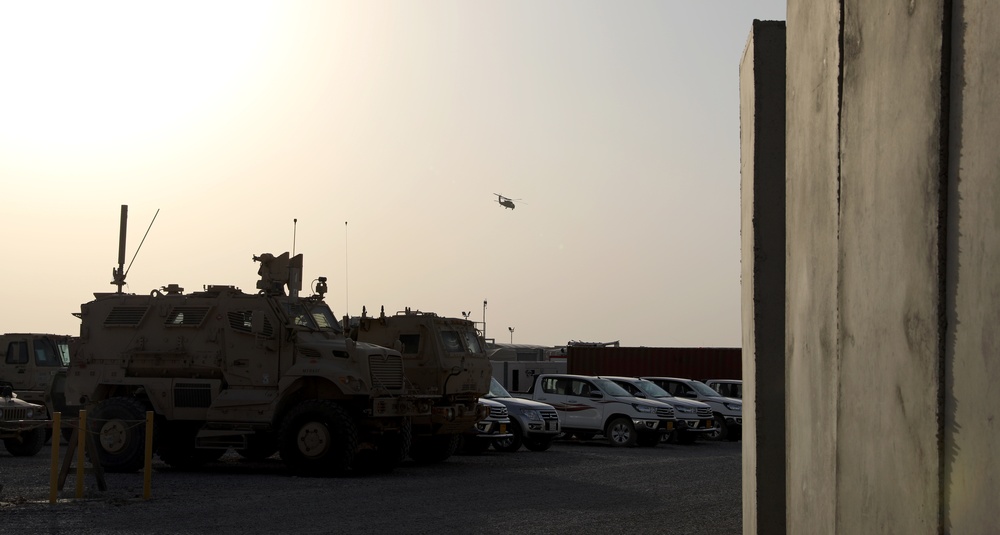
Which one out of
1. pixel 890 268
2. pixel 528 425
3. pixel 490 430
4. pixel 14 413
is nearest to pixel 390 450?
pixel 490 430

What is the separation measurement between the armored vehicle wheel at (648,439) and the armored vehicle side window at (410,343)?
24.4 ft

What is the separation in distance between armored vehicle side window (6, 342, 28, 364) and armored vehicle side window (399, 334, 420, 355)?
32.7 feet

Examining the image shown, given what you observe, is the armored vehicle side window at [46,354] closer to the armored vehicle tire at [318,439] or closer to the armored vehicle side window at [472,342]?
the armored vehicle side window at [472,342]

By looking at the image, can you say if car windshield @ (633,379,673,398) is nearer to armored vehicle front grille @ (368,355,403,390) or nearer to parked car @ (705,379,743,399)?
parked car @ (705,379,743,399)

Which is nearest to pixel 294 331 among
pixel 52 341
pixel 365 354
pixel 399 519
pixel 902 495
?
pixel 365 354

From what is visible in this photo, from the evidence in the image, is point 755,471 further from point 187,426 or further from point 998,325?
point 187,426

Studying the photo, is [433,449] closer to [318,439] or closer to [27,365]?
[318,439]

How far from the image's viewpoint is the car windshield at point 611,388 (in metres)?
26.7

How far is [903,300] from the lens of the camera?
3322 millimetres

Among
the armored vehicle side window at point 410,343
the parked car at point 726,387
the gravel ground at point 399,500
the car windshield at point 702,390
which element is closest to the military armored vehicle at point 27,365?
the gravel ground at point 399,500

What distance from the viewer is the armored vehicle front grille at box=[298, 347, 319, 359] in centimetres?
1775

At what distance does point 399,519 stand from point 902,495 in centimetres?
875

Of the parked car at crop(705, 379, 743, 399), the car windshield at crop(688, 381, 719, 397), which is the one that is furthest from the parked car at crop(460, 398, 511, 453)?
the parked car at crop(705, 379, 743, 399)

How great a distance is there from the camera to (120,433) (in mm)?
17562
